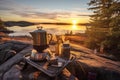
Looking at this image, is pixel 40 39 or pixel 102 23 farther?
pixel 102 23

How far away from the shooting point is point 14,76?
5.00 meters

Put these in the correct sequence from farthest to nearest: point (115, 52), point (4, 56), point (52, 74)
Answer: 1. point (115, 52)
2. point (4, 56)
3. point (52, 74)

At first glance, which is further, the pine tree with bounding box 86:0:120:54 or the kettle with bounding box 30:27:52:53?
the pine tree with bounding box 86:0:120:54

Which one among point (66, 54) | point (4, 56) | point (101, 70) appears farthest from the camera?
point (4, 56)

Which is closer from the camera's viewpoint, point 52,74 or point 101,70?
point 52,74

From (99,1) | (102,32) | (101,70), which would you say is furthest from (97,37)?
(101,70)

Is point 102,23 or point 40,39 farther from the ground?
point 102,23

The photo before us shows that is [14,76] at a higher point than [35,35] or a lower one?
lower

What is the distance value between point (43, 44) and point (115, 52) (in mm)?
10246

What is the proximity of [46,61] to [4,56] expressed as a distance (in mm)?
4042

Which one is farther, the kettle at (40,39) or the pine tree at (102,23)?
the pine tree at (102,23)

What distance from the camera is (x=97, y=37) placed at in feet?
48.9

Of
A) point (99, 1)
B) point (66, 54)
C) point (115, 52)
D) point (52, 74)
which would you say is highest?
point (99, 1)

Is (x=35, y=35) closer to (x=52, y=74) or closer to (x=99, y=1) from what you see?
(x=52, y=74)
